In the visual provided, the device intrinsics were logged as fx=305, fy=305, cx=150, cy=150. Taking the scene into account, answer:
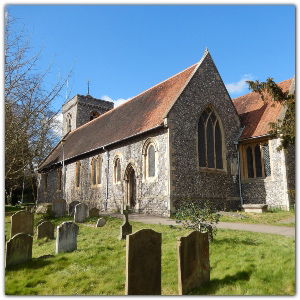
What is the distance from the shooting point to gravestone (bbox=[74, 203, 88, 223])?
11305mm

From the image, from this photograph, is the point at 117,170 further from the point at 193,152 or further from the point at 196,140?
the point at 196,140

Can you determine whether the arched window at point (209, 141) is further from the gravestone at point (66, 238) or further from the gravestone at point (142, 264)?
the gravestone at point (142, 264)

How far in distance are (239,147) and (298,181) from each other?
36.9 ft

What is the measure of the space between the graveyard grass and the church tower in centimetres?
2470

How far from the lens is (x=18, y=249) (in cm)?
618

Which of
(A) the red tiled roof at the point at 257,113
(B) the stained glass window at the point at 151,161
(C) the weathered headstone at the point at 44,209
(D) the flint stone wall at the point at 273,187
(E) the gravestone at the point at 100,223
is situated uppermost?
(A) the red tiled roof at the point at 257,113

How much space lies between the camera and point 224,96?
51.3ft

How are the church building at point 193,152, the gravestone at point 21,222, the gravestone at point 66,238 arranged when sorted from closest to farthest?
the gravestone at point 66,238 < the gravestone at point 21,222 < the church building at point 193,152

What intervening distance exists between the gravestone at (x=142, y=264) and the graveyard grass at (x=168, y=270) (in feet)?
0.88

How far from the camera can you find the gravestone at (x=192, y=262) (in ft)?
14.9

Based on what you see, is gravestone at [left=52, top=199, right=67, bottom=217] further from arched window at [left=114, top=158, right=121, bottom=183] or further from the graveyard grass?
the graveyard grass

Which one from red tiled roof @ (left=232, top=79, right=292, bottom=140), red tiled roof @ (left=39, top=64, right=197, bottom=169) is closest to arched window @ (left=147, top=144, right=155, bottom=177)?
red tiled roof @ (left=39, top=64, right=197, bottom=169)

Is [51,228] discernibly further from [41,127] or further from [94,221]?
[41,127]

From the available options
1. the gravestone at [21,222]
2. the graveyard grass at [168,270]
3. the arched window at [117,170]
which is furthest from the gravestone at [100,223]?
the arched window at [117,170]
